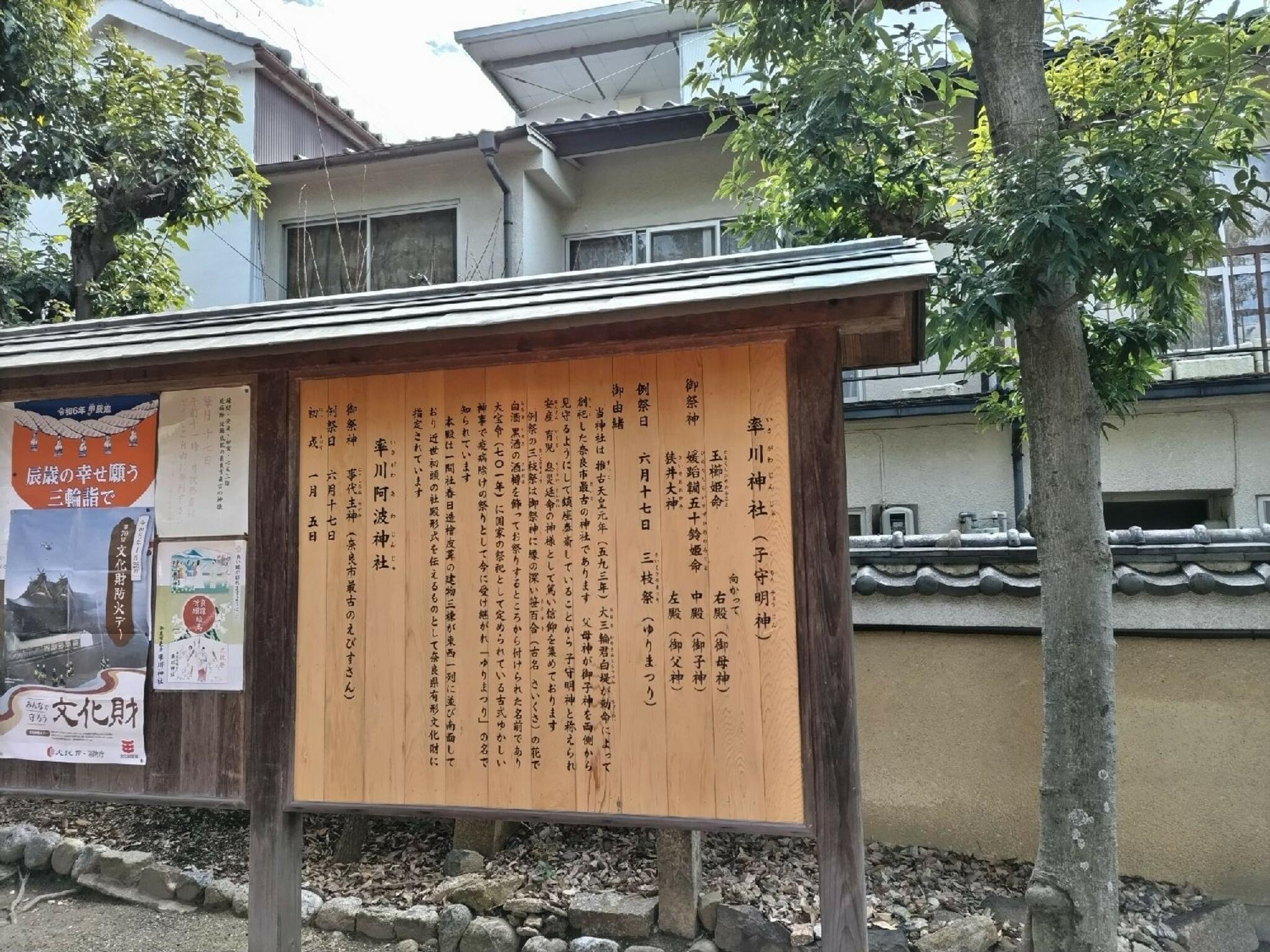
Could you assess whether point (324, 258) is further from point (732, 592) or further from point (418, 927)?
point (732, 592)

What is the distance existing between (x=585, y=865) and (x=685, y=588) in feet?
12.2

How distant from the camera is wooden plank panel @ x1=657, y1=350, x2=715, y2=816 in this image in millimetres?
3582

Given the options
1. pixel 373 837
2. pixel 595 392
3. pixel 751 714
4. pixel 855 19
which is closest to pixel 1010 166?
pixel 855 19

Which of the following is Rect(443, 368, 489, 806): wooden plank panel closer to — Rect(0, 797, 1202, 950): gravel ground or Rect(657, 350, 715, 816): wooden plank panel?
Rect(657, 350, 715, 816): wooden plank panel

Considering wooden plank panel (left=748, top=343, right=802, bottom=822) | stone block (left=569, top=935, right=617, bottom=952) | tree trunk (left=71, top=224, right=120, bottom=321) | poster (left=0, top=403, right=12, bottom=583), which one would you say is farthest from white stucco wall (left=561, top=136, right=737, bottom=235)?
stone block (left=569, top=935, right=617, bottom=952)

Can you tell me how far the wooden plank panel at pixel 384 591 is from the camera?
3957 millimetres

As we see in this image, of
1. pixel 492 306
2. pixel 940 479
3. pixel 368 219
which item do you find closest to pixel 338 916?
pixel 492 306

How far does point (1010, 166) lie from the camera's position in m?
4.36

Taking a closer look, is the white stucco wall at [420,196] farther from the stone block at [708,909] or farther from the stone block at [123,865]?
the stone block at [708,909]

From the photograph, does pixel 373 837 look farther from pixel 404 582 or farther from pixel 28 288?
pixel 28 288

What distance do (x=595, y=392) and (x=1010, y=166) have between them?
2.63 m

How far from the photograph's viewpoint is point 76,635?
4.41 m

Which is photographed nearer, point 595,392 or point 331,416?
point 595,392

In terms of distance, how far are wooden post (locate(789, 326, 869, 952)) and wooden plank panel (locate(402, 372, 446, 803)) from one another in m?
1.76
